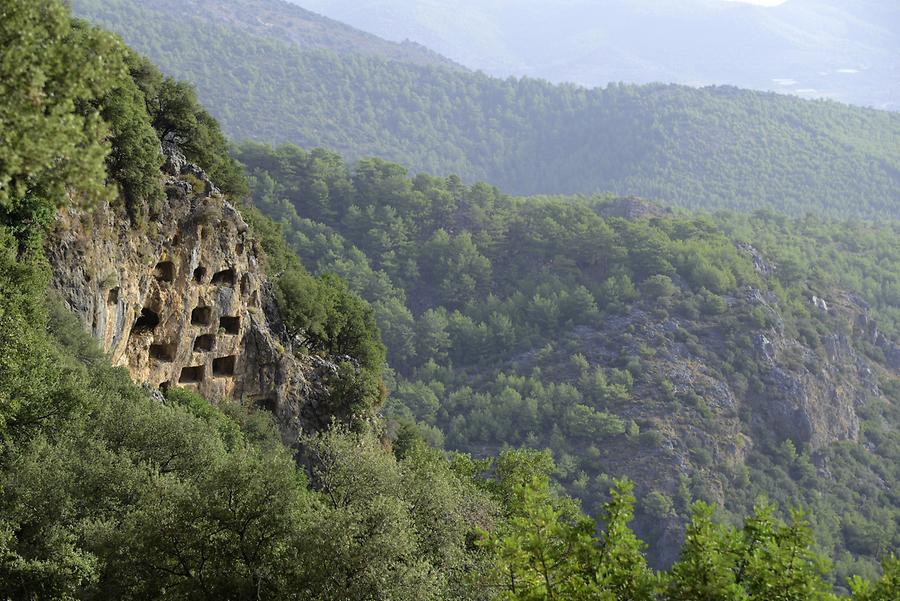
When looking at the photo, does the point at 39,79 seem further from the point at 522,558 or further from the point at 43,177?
the point at 522,558

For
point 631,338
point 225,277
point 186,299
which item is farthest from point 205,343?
point 631,338

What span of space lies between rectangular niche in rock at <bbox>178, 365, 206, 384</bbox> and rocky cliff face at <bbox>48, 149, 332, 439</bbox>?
0.05 m

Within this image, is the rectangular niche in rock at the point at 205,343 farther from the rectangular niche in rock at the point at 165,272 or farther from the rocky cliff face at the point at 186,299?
the rectangular niche in rock at the point at 165,272

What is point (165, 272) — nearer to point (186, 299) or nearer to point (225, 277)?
point (186, 299)

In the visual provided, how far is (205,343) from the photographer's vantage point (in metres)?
44.3

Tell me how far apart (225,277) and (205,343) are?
3357 millimetres

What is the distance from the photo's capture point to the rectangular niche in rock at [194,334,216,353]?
144 feet

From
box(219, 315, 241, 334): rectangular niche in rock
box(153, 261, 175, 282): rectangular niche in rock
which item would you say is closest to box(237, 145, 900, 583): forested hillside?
box(219, 315, 241, 334): rectangular niche in rock

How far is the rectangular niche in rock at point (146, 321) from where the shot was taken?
4081 cm

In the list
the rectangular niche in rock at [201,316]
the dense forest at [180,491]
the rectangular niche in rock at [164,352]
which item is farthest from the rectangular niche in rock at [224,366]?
the rectangular niche in rock at [164,352]

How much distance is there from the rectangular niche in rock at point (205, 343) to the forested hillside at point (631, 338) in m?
58.0

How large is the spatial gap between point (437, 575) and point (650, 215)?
138623mm

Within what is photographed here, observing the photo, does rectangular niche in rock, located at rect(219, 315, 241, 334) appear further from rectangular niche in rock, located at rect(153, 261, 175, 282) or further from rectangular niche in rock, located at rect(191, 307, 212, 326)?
rectangular niche in rock, located at rect(153, 261, 175, 282)

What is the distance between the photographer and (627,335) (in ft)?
403
